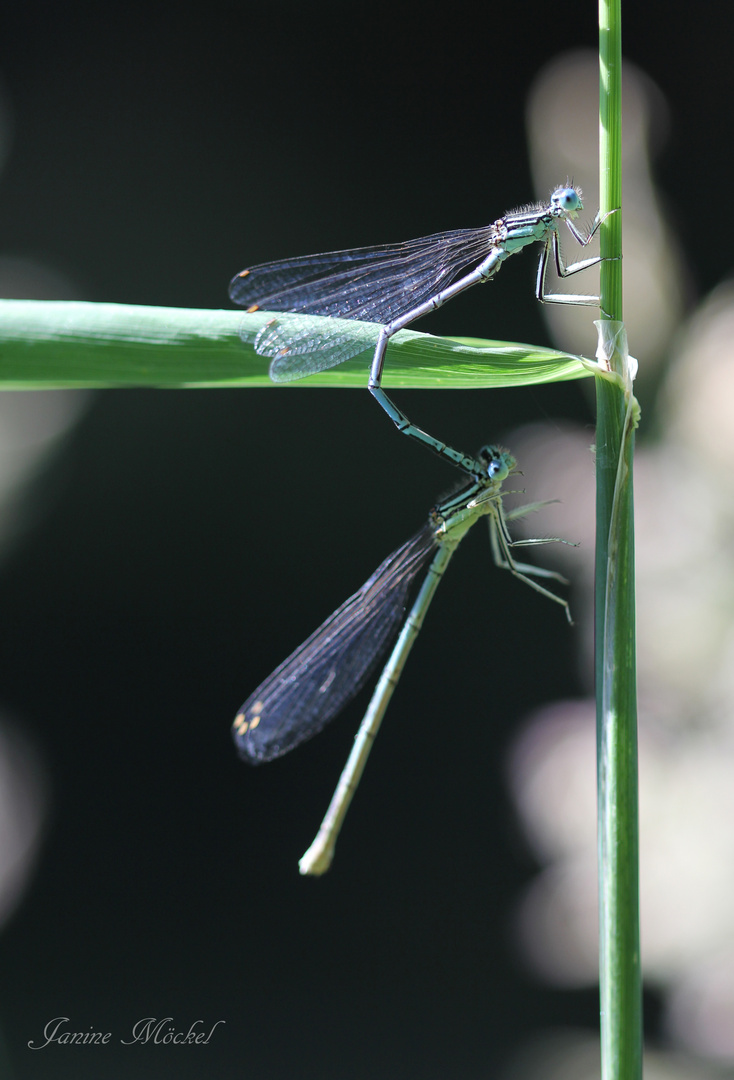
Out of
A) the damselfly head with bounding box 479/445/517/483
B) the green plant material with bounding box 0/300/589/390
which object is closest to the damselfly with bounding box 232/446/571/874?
the damselfly head with bounding box 479/445/517/483

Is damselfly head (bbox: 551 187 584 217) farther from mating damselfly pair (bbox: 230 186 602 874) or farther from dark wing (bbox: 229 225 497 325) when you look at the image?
dark wing (bbox: 229 225 497 325)

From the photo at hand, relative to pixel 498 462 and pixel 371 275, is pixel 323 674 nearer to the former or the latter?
pixel 498 462

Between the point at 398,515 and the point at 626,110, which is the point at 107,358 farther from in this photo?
the point at 398,515

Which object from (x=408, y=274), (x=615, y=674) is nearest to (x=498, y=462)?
(x=408, y=274)

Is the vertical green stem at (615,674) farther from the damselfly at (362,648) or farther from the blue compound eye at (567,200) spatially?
the damselfly at (362,648)

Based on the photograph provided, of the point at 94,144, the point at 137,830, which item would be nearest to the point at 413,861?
the point at 137,830

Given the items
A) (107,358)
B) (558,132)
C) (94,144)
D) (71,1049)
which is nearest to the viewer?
(107,358)

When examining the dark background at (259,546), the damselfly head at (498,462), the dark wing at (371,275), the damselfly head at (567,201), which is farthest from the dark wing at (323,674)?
the dark background at (259,546)
